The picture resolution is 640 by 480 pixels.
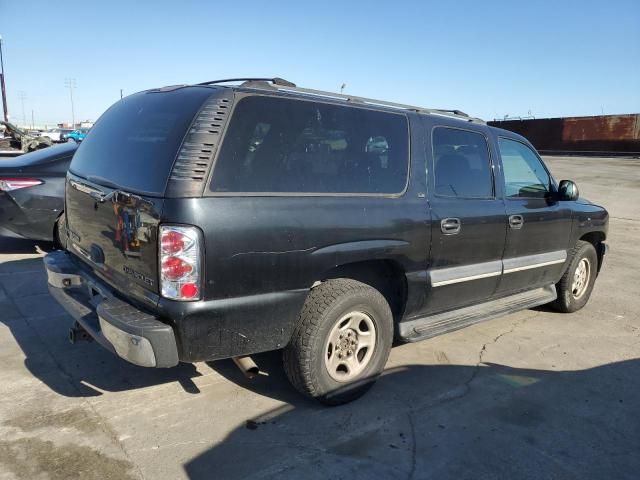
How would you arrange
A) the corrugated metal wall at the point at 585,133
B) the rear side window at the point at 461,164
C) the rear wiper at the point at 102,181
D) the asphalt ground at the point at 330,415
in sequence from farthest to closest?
the corrugated metal wall at the point at 585,133, the rear side window at the point at 461,164, the rear wiper at the point at 102,181, the asphalt ground at the point at 330,415

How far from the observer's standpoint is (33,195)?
6297 millimetres

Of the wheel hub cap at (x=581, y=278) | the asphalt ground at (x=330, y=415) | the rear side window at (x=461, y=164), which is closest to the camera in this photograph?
the asphalt ground at (x=330, y=415)

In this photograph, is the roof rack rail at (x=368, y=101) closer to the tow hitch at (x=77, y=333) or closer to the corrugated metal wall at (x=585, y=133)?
the tow hitch at (x=77, y=333)

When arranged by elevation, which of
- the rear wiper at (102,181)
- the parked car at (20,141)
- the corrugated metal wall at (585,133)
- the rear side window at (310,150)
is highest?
the corrugated metal wall at (585,133)

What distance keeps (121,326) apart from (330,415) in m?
1.38

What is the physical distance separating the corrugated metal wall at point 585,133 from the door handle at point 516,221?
3589 cm

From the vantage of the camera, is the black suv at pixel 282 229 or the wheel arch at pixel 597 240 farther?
the wheel arch at pixel 597 240

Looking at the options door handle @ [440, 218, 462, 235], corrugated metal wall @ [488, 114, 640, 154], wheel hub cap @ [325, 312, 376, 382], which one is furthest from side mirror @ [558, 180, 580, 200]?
corrugated metal wall @ [488, 114, 640, 154]

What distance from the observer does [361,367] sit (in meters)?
3.52

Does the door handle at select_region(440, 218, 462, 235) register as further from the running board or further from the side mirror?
the side mirror

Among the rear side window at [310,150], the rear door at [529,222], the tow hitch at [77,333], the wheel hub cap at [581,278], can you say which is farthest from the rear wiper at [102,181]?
the wheel hub cap at [581,278]

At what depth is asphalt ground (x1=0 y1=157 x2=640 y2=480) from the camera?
281 cm

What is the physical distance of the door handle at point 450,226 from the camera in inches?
149

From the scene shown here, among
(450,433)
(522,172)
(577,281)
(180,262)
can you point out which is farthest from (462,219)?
(577,281)
